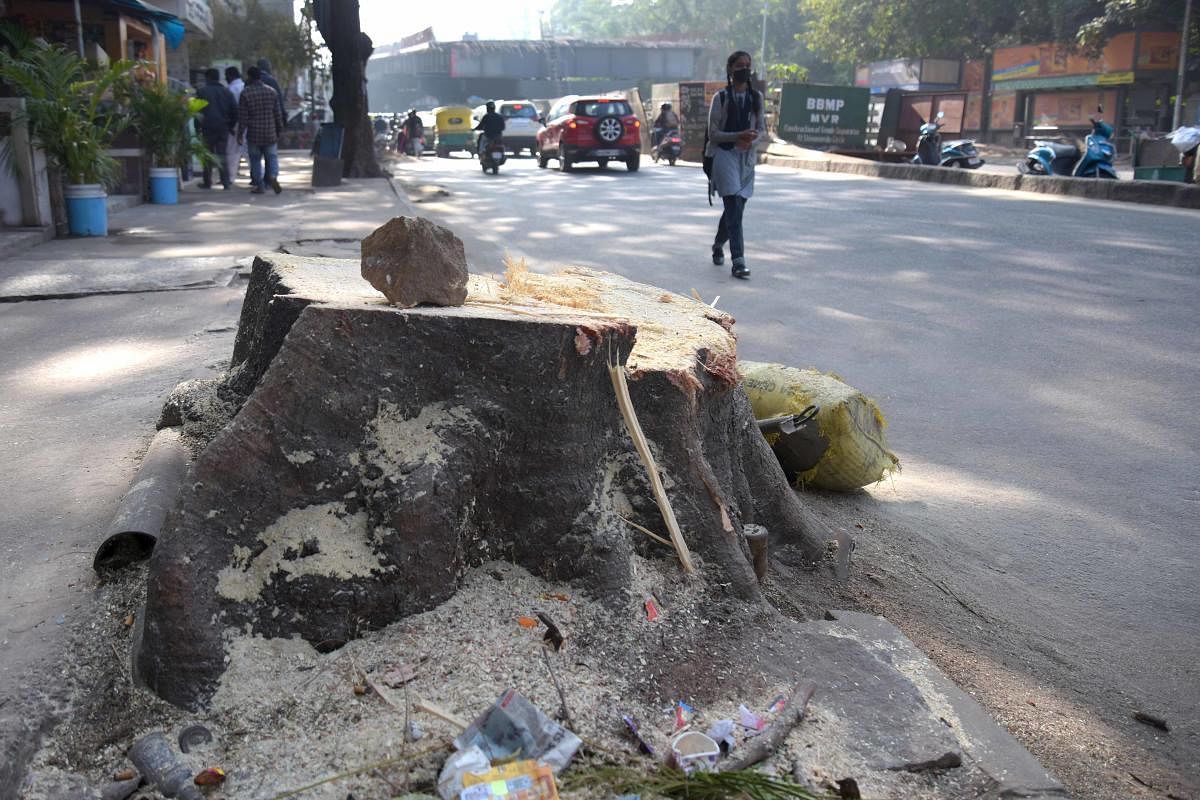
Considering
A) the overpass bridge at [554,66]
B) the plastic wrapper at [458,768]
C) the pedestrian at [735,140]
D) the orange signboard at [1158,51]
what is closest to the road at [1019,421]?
the pedestrian at [735,140]

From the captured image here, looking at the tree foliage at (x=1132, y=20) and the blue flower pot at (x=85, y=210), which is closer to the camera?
the blue flower pot at (x=85, y=210)

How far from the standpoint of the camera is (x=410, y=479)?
230 centimetres

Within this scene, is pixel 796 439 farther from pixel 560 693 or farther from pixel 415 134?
pixel 415 134

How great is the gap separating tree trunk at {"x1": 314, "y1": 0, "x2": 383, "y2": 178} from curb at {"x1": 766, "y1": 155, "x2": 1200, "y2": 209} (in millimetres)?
9596

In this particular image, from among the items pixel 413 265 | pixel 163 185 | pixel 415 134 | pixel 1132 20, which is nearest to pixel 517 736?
pixel 413 265

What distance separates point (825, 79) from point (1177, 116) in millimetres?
31341

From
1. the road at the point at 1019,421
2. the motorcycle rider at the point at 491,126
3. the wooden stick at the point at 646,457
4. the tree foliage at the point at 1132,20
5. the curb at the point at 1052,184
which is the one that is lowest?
the road at the point at 1019,421

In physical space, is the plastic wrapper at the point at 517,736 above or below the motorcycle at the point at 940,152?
below

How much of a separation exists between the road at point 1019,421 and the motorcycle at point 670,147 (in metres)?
12.7

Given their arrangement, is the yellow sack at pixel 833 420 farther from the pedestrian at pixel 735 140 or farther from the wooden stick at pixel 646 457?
the pedestrian at pixel 735 140

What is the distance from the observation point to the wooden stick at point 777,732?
2.01 metres

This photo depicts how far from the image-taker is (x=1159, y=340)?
6484 mm

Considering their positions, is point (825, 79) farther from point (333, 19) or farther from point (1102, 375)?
point (1102, 375)

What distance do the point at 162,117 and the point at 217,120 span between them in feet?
9.02
